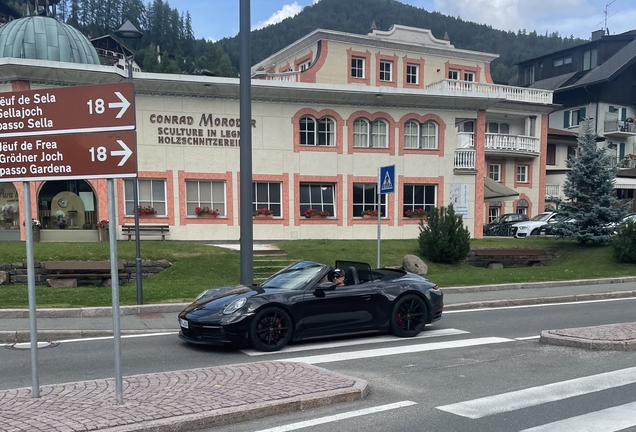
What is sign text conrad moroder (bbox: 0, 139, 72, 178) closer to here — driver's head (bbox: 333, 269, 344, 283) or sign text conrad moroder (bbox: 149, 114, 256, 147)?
driver's head (bbox: 333, 269, 344, 283)

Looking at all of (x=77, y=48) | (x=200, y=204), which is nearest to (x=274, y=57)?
(x=77, y=48)

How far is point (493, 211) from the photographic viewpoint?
39.2 meters

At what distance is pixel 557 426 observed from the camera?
16.0 feet

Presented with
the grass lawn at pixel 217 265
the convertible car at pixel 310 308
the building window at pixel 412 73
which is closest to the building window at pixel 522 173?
the building window at pixel 412 73

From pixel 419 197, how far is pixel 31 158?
22.4 meters

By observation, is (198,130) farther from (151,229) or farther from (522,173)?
(522,173)

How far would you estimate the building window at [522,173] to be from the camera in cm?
3931

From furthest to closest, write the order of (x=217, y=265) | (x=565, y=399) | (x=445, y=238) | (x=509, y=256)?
(x=509, y=256)
(x=445, y=238)
(x=217, y=265)
(x=565, y=399)

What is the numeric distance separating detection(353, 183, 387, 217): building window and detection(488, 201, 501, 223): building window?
639 inches

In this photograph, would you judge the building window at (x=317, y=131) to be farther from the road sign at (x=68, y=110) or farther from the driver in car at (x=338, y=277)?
the road sign at (x=68, y=110)

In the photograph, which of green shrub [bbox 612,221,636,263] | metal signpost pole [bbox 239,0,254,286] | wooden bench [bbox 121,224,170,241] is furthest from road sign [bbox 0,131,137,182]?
green shrub [bbox 612,221,636,263]

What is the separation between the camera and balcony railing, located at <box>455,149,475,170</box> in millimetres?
26688

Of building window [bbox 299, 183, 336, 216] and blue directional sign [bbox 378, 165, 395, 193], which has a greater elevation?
blue directional sign [bbox 378, 165, 395, 193]

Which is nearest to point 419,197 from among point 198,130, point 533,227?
point 533,227
